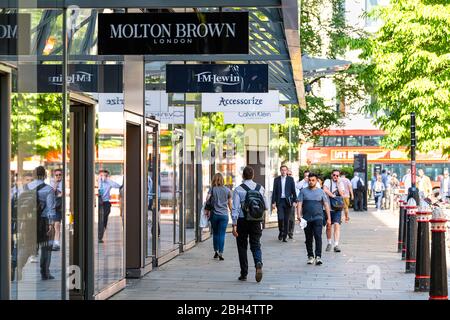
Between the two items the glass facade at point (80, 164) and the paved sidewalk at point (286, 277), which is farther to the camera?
the paved sidewalk at point (286, 277)

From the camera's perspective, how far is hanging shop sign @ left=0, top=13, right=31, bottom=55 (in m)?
8.06

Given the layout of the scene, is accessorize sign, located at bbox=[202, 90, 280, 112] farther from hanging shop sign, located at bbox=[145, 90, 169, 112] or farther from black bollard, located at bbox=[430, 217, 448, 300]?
black bollard, located at bbox=[430, 217, 448, 300]

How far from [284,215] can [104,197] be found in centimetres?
1192

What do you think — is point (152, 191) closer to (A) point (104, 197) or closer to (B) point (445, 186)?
(A) point (104, 197)

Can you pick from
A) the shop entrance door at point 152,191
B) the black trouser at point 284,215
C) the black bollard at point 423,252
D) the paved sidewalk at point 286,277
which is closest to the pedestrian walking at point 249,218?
the paved sidewalk at point 286,277

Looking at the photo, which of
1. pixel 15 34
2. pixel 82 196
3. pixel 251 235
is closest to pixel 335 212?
pixel 251 235

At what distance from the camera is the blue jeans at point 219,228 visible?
18.7 metres

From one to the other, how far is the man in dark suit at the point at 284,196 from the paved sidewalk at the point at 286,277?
113cm

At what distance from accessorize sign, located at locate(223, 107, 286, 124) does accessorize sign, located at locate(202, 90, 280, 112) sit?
1949mm

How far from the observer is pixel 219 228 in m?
→ 18.8

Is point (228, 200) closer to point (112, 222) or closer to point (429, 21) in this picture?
point (112, 222)

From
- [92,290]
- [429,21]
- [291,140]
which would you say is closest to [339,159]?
[291,140]

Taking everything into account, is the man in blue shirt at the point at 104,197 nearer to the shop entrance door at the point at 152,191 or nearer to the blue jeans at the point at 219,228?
the shop entrance door at the point at 152,191

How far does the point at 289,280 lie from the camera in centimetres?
1523
